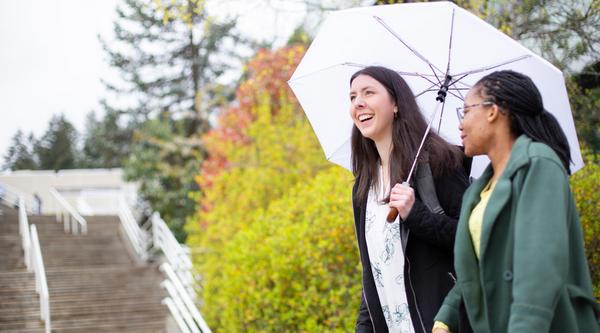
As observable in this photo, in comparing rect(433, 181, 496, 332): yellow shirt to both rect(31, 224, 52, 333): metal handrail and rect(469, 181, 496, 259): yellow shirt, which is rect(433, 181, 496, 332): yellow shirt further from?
rect(31, 224, 52, 333): metal handrail

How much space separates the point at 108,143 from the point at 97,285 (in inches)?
656

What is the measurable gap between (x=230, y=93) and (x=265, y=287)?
15.0 meters

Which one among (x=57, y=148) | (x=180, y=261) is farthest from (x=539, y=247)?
(x=57, y=148)

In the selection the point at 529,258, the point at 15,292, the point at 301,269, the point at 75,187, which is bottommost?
the point at 529,258

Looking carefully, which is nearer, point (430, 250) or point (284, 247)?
point (430, 250)

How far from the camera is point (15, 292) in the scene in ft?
37.2

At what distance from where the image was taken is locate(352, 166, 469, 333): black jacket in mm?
2342

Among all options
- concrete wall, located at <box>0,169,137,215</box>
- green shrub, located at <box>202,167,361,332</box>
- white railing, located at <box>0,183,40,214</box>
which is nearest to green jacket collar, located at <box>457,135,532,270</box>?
green shrub, located at <box>202,167,361,332</box>

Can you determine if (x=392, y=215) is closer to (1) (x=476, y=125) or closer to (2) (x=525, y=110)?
(1) (x=476, y=125)

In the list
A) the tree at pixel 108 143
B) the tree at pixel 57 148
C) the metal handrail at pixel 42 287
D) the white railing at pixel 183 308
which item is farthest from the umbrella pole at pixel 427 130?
the tree at pixel 57 148

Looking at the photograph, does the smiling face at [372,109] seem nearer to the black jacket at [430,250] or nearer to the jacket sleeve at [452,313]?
the black jacket at [430,250]

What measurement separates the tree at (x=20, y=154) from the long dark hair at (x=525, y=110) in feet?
135

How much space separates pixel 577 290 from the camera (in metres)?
1.77

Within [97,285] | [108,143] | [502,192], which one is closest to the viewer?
[502,192]
